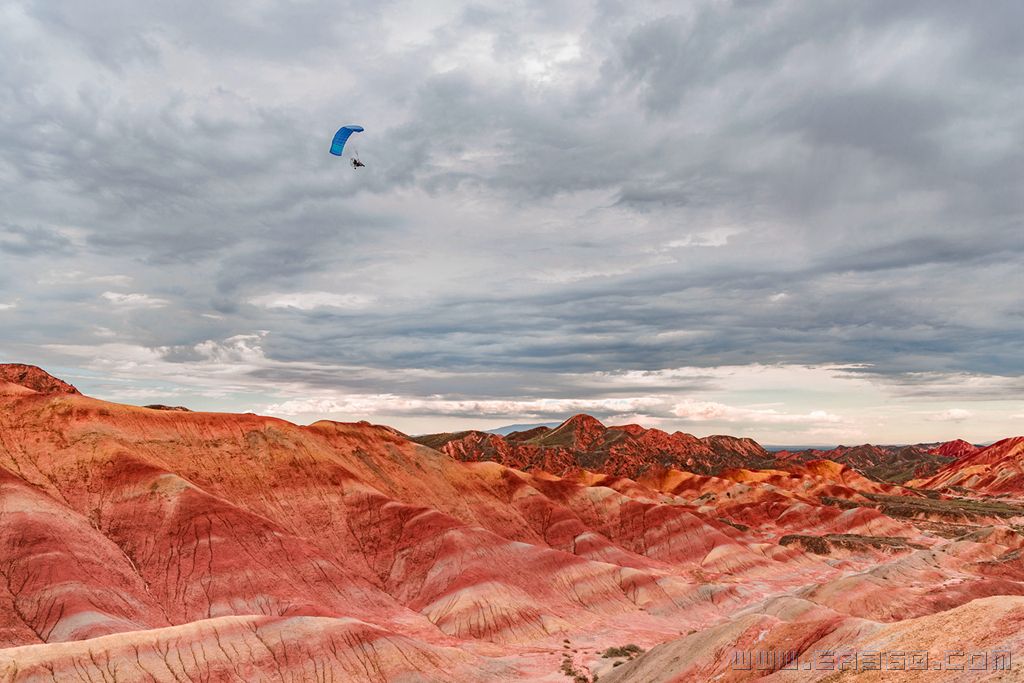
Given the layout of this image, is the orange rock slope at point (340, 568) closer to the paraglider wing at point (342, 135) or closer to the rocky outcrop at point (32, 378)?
the rocky outcrop at point (32, 378)

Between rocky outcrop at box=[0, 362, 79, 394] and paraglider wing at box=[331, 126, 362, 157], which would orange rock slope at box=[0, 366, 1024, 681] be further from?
paraglider wing at box=[331, 126, 362, 157]

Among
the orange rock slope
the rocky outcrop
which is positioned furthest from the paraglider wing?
the rocky outcrop

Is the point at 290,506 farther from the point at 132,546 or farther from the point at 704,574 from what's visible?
the point at 704,574

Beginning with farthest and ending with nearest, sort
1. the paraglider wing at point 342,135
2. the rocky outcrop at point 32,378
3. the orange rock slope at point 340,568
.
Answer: the rocky outcrop at point 32,378
the paraglider wing at point 342,135
the orange rock slope at point 340,568

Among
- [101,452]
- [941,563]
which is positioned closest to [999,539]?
[941,563]

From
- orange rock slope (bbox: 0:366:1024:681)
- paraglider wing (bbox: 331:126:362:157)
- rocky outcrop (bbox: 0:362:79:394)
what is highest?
paraglider wing (bbox: 331:126:362:157)

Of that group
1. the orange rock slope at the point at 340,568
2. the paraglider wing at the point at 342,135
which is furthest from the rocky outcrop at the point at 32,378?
the paraglider wing at the point at 342,135

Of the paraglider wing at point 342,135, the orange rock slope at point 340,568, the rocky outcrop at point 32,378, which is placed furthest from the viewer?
the rocky outcrop at point 32,378

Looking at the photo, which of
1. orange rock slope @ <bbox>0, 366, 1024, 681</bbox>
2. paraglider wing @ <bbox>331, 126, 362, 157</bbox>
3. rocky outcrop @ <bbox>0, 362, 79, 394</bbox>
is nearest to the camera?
orange rock slope @ <bbox>0, 366, 1024, 681</bbox>

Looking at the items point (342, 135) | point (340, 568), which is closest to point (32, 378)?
point (340, 568)
